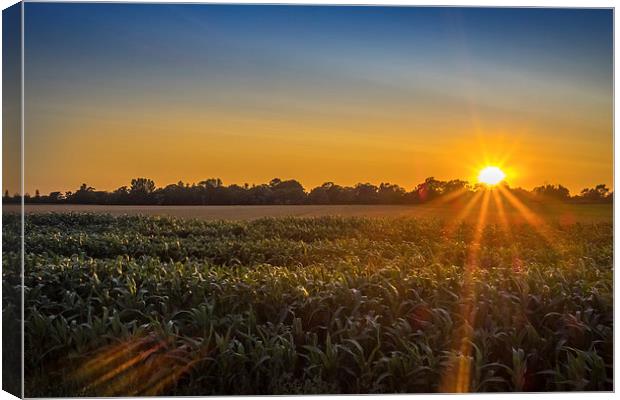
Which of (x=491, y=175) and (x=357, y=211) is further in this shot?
(x=357, y=211)

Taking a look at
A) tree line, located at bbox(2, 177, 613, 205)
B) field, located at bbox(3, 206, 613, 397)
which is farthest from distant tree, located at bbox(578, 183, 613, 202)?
field, located at bbox(3, 206, 613, 397)

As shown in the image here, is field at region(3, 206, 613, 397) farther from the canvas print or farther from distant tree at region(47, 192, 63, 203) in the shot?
distant tree at region(47, 192, 63, 203)

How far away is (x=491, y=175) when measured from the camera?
445 centimetres

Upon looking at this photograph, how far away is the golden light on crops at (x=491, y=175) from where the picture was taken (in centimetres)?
441

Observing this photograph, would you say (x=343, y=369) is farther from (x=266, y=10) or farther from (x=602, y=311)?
(x=266, y=10)

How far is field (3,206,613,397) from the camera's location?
3.77m

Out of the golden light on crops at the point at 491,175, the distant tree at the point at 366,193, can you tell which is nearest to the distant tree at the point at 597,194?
the golden light on crops at the point at 491,175

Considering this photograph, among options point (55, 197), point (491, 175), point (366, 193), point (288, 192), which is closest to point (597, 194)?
point (491, 175)

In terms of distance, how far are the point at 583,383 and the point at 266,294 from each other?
1695mm

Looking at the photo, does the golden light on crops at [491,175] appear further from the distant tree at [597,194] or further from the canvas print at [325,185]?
the distant tree at [597,194]

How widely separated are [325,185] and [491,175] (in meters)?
0.99

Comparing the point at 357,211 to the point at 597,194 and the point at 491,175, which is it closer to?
the point at 491,175

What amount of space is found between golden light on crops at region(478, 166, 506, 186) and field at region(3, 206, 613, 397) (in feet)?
1.46

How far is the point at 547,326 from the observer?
13.0 ft
